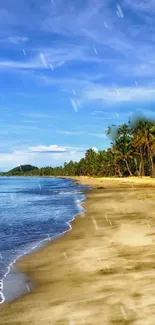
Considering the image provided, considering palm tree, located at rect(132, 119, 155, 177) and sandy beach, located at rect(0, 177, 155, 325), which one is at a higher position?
palm tree, located at rect(132, 119, 155, 177)

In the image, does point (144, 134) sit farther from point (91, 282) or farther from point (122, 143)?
point (91, 282)

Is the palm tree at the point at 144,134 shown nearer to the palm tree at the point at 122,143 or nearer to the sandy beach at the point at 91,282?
the palm tree at the point at 122,143

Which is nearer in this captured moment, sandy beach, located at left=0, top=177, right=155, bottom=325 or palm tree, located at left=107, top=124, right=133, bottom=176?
sandy beach, located at left=0, top=177, right=155, bottom=325

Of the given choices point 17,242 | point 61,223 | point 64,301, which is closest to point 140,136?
point 61,223

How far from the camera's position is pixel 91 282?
8305 mm

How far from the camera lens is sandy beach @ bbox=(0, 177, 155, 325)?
625 cm

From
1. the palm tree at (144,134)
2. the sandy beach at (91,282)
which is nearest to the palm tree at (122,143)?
the palm tree at (144,134)

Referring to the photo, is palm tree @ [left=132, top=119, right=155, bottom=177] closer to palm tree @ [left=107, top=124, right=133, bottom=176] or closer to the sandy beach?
palm tree @ [left=107, top=124, right=133, bottom=176]

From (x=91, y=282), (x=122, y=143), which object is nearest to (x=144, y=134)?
(x=122, y=143)

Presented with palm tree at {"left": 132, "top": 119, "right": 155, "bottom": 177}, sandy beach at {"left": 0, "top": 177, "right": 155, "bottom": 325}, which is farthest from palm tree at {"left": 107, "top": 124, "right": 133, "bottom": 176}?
sandy beach at {"left": 0, "top": 177, "right": 155, "bottom": 325}

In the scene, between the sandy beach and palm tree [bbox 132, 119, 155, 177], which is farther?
palm tree [bbox 132, 119, 155, 177]

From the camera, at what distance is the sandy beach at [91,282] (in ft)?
20.5

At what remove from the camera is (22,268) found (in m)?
10.5

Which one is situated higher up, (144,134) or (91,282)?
(144,134)
